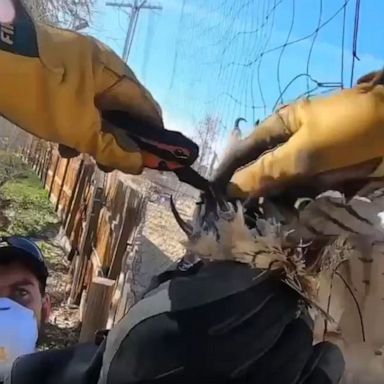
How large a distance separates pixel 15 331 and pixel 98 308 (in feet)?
6.86

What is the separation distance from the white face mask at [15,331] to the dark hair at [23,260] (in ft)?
0.29

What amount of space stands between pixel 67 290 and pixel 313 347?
482 centimetres

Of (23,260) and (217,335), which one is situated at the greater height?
(23,260)

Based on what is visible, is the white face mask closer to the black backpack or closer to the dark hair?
the dark hair

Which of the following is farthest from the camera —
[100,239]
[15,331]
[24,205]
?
[24,205]

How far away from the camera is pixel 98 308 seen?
10.5 ft

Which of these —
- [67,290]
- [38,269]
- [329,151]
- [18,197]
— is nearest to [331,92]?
[329,151]

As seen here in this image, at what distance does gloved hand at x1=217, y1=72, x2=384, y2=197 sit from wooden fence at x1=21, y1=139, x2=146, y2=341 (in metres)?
1.19

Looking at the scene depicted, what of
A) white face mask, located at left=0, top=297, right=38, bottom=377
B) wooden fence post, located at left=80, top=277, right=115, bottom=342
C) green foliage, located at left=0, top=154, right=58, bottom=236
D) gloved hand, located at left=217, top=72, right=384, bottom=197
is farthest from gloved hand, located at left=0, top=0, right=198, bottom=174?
green foliage, located at left=0, top=154, right=58, bottom=236

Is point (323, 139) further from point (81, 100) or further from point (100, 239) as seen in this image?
point (100, 239)

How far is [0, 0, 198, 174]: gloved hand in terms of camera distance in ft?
2.37

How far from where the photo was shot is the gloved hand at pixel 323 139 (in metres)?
Answer: 0.64

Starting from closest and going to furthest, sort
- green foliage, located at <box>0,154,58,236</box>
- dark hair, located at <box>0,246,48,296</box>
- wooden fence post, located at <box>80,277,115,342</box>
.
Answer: dark hair, located at <box>0,246,48,296</box> < wooden fence post, located at <box>80,277,115,342</box> < green foliage, located at <box>0,154,58,236</box>

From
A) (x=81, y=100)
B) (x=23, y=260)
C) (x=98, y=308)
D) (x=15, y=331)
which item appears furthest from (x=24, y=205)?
(x=81, y=100)
